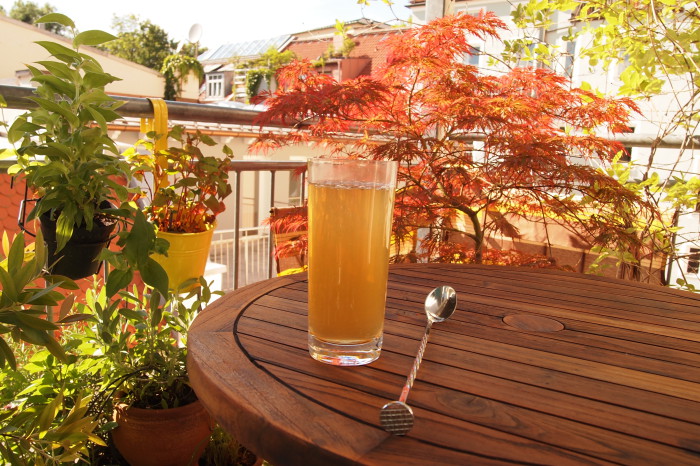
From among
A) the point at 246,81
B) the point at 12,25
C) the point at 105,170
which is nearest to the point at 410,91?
the point at 105,170

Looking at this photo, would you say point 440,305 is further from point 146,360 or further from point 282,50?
point 282,50

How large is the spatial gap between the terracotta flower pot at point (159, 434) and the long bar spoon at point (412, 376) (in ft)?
2.18

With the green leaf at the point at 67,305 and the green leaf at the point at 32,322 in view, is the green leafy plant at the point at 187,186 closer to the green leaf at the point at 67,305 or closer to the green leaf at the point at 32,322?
the green leaf at the point at 67,305

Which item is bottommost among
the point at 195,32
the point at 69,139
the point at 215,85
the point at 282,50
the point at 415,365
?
the point at 415,365

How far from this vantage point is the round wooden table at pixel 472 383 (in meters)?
0.48

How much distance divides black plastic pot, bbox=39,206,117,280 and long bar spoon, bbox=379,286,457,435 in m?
0.84

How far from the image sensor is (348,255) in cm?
66

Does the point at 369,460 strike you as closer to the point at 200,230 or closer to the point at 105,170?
the point at 105,170

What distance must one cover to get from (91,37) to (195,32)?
1813cm

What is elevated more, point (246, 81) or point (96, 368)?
point (246, 81)

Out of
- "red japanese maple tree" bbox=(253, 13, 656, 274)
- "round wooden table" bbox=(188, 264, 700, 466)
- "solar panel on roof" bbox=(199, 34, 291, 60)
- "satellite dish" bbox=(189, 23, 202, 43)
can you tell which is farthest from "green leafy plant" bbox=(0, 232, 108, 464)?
"solar panel on roof" bbox=(199, 34, 291, 60)

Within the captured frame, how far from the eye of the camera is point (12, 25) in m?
16.5

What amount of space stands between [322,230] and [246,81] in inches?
935

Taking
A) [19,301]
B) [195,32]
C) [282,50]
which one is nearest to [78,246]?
[19,301]
